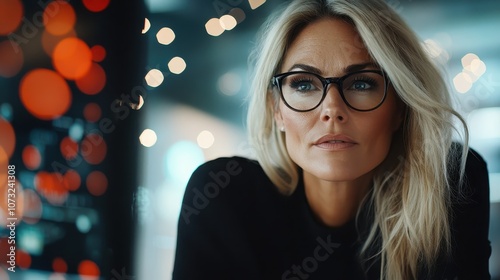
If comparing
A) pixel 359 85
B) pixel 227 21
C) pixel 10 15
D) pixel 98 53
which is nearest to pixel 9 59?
pixel 10 15

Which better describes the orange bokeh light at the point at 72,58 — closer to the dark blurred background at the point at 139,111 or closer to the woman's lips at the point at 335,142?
the dark blurred background at the point at 139,111

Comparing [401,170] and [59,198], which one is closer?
[401,170]

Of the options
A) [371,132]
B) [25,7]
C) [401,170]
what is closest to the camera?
[371,132]

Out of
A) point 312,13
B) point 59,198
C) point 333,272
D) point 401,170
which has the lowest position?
point 333,272

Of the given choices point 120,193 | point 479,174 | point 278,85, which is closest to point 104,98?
point 120,193

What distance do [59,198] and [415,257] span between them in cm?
92

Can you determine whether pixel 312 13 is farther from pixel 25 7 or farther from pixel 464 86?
pixel 25 7

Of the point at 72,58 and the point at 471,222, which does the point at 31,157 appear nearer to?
the point at 72,58

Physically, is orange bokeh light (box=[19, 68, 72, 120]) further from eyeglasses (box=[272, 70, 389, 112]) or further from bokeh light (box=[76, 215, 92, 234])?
eyeglasses (box=[272, 70, 389, 112])

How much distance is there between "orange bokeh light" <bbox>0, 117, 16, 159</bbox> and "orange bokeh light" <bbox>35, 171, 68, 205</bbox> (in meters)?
0.09

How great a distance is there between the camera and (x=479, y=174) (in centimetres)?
110

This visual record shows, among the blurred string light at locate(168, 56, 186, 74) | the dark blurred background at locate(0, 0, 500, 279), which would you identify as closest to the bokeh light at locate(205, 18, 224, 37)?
the dark blurred background at locate(0, 0, 500, 279)

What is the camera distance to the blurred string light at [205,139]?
1.28m

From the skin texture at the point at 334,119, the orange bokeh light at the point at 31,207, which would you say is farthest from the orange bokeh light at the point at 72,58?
the skin texture at the point at 334,119
